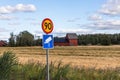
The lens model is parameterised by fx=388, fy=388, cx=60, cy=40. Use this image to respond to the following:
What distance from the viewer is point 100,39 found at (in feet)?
477

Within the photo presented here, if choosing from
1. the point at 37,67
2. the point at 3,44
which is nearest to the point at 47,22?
the point at 37,67

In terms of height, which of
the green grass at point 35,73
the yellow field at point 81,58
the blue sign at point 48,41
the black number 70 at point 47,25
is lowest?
the yellow field at point 81,58

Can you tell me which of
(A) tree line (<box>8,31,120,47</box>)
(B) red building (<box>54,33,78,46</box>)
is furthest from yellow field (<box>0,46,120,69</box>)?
(A) tree line (<box>8,31,120,47</box>)

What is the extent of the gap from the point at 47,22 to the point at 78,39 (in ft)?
427

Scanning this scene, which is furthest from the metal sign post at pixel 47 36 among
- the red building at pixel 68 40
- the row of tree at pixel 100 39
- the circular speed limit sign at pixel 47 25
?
the row of tree at pixel 100 39

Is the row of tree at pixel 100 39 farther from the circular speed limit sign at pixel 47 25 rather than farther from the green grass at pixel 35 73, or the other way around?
the circular speed limit sign at pixel 47 25

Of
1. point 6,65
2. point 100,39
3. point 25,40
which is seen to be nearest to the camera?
point 6,65

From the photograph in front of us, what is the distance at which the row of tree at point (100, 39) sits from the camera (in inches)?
5408

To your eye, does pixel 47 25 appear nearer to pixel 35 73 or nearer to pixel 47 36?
pixel 47 36

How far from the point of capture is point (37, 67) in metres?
19.2

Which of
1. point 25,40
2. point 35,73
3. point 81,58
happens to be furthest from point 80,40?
point 35,73

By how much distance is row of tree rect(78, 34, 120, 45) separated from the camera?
137375 mm

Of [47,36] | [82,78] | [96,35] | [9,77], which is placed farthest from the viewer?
[96,35]

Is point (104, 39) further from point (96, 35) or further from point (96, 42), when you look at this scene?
point (96, 35)
